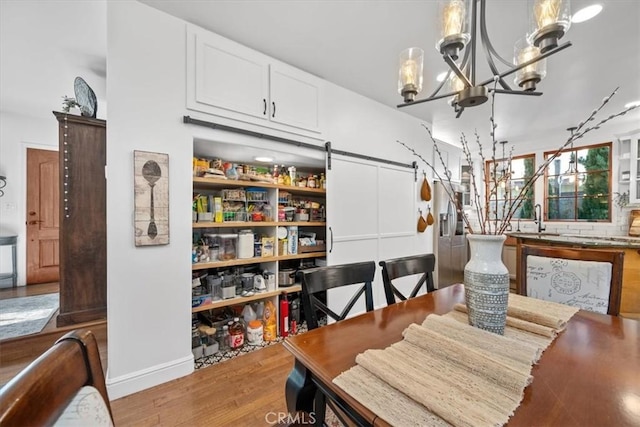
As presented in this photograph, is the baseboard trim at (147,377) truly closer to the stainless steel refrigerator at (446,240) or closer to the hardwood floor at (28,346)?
the hardwood floor at (28,346)

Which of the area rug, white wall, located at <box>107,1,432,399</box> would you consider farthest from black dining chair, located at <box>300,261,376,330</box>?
the area rug

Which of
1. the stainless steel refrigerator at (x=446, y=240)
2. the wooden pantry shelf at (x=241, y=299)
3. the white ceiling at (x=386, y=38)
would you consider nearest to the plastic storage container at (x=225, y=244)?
the wooden pantry shelf at (x=241, y=299)

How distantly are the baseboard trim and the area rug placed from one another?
1.08 meters

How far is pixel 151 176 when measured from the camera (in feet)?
5.82

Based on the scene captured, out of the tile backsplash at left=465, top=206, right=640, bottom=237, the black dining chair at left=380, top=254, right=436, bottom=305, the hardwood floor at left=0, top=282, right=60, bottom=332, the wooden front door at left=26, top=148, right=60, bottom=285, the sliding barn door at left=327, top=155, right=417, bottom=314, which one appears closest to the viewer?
the black dining chair at left=380, top=254, right=436, bottom=305

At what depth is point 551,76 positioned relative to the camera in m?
2.58

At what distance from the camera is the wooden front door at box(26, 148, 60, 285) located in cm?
383

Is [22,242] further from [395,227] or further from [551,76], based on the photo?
[551,76]

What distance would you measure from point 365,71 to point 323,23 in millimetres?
757

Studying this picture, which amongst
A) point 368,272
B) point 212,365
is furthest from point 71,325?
point 368,272

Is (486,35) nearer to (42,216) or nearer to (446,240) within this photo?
(446,240)

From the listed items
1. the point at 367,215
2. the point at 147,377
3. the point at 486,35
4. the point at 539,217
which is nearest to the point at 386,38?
the point at 486,35

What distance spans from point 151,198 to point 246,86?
1164 mm

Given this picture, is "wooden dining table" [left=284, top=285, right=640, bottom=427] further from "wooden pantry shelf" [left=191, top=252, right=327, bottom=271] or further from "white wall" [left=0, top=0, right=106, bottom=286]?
"white wall" [left=0, top=0, right=106, bottom=286]
